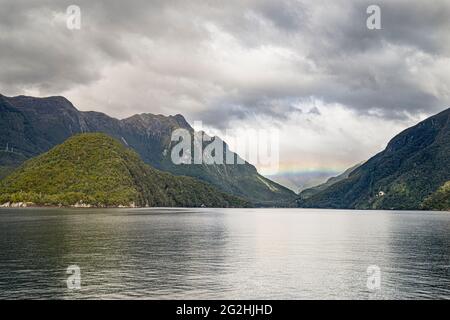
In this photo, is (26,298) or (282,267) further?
(282,267)

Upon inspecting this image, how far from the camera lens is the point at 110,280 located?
70.1 meters

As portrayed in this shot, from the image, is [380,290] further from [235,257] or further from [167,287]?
[235,257]

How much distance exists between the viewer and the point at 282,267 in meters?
86.9

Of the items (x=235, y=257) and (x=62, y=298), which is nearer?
(x=62, y=298)

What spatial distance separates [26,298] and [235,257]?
50769 mm

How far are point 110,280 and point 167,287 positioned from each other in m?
10.5

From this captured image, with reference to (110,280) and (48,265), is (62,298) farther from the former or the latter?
(48,265)
